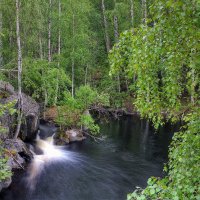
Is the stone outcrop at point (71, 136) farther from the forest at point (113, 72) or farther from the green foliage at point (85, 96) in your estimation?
the green foliage at point (85, 96)

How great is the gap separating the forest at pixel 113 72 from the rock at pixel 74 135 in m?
0.52

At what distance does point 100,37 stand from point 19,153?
24.8 m

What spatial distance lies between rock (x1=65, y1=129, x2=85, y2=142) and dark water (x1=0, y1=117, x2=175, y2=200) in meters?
0.55

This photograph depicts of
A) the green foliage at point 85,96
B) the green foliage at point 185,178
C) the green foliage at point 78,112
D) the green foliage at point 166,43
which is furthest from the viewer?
the green foliage at point 85,96

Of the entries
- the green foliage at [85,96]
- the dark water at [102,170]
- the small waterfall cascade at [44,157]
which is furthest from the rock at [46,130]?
the green foliage at [85,96]

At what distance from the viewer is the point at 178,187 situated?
378cm

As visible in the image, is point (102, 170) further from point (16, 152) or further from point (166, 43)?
point (166, 43)

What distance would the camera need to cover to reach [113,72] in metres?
4.20

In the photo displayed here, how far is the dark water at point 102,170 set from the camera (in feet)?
37.0

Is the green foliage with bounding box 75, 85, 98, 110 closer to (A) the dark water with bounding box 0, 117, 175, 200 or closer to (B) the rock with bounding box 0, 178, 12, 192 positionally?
→ (A) the dark water with bounding box 0, 117, 175, 200

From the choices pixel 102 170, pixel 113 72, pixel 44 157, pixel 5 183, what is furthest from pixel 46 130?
pixel 113 72

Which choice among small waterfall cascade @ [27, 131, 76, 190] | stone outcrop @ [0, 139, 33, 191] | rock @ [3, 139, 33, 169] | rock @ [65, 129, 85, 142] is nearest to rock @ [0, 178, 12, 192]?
small waterfall cascade @ [27, 131, 76, 190]

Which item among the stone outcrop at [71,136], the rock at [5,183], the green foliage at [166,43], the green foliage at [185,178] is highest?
the green foliage at [166,43]

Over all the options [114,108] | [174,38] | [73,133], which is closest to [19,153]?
[73,133]
